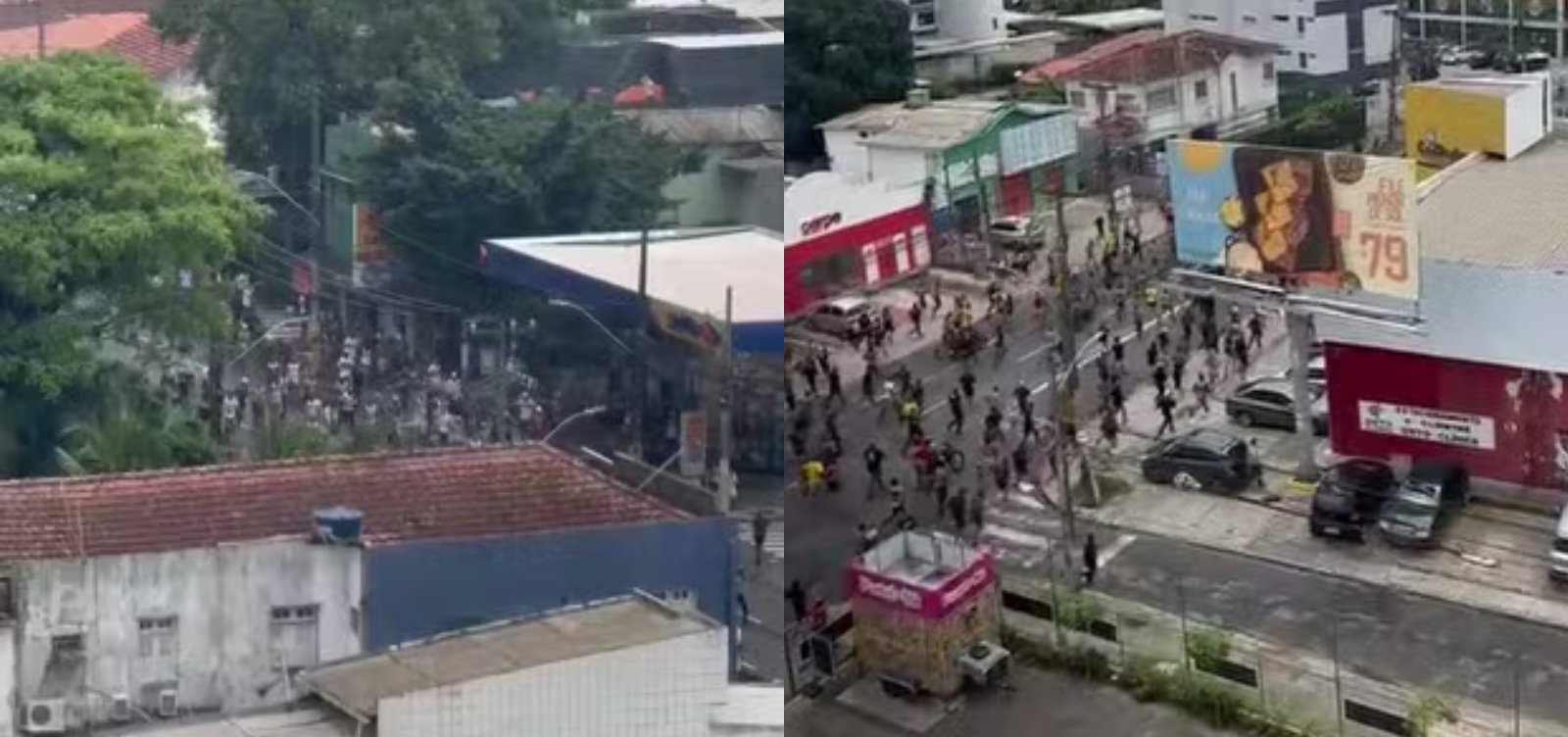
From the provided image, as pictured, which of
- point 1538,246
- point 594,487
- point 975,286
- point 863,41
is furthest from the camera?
point 975,286

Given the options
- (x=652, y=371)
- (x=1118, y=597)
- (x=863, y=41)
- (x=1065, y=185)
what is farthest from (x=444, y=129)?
(x=1065, y=185)

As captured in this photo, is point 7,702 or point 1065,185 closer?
point 7,702

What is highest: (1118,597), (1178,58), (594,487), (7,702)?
(1178,58)

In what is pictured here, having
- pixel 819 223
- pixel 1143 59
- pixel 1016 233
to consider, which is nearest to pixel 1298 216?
pixel 819 223

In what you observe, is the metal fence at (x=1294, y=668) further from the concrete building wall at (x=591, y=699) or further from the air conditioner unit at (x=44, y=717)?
the air conditioner unit at (x=44, y=717)

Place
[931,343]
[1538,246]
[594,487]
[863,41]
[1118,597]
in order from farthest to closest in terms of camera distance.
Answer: [931,343], [863,41], [1538,246], [1118,597], [594,487]

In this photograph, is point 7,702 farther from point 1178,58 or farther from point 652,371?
point 1178,58

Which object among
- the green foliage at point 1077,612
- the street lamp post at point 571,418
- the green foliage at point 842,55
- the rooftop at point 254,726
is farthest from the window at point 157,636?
the green foliage at point 1077,612

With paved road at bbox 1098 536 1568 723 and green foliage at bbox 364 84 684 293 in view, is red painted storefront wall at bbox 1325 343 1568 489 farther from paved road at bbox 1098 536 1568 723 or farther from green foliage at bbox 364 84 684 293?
green foliage at bbox 364 84 684 293
